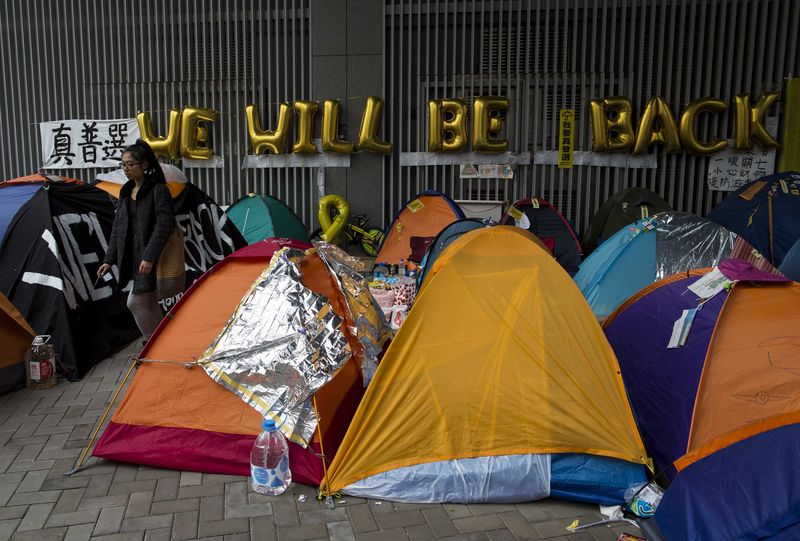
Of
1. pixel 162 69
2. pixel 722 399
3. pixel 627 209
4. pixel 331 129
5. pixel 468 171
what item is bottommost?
pixel 722 399

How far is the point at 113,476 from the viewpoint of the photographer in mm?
3332

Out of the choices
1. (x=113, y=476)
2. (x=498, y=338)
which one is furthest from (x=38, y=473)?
(x=498, y=338)

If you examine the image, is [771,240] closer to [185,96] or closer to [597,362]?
[597,362]

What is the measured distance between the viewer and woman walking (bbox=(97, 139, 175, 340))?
4.47 m

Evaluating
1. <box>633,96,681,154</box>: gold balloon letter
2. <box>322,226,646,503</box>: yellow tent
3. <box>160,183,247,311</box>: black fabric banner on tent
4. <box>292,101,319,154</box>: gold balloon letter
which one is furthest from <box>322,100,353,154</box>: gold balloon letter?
<box>322,226,646,503</box>: yellow tent

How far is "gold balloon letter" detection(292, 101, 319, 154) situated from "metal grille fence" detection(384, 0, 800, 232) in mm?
1195

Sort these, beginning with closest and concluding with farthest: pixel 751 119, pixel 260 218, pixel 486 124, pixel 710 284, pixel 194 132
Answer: pixel 710 284 → pixel 260 218 → pixel 751 119 → pixel 486 124 → pixel 194 132

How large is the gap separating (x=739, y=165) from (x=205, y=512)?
8839 millimetres

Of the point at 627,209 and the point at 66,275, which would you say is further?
the point at 627,209

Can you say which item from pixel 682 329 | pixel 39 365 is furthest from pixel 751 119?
pixel 39 365

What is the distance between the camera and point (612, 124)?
28.6 feet

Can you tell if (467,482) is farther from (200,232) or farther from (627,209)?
(627,209)

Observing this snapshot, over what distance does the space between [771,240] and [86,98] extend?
10.2 m

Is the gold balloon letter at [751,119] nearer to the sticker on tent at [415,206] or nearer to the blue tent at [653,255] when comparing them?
the blue tent at [653,255]
